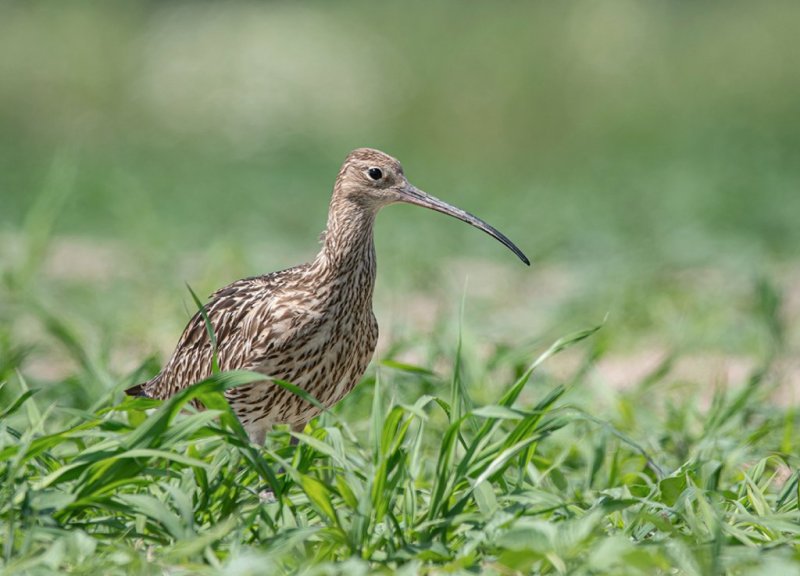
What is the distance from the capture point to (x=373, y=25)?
688 inches

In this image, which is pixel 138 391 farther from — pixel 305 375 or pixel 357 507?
pixel 357 507

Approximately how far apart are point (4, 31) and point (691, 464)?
15455mm

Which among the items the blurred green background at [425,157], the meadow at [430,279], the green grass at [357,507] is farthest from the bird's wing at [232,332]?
the blurred green background at [425,157]

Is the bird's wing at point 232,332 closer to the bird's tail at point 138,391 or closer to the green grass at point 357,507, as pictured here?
the bird's tail at point 138,391

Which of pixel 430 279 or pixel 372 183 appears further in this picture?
Answer: pixel 430 279

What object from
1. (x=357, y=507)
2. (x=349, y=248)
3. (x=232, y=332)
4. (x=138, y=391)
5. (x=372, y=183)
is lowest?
(x=138, y=391)

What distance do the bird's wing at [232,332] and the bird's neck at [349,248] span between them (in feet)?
0.48

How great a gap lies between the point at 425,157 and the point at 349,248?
997cm

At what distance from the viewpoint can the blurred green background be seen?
270 inches

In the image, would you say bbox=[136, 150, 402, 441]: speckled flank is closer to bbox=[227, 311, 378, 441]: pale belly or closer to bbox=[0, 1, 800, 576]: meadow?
bbox=[227, 311, 378, 441]: pale belly

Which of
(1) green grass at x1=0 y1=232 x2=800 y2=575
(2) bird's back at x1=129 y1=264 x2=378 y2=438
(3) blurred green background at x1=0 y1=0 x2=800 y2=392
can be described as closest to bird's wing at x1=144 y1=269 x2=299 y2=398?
(2) bird's back at x1=129 y1=264 x2=378 y2=438

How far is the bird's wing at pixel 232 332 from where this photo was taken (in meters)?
4.03

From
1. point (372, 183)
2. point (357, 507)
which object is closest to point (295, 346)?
point (372, 183)

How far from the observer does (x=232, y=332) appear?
425 centimetres
